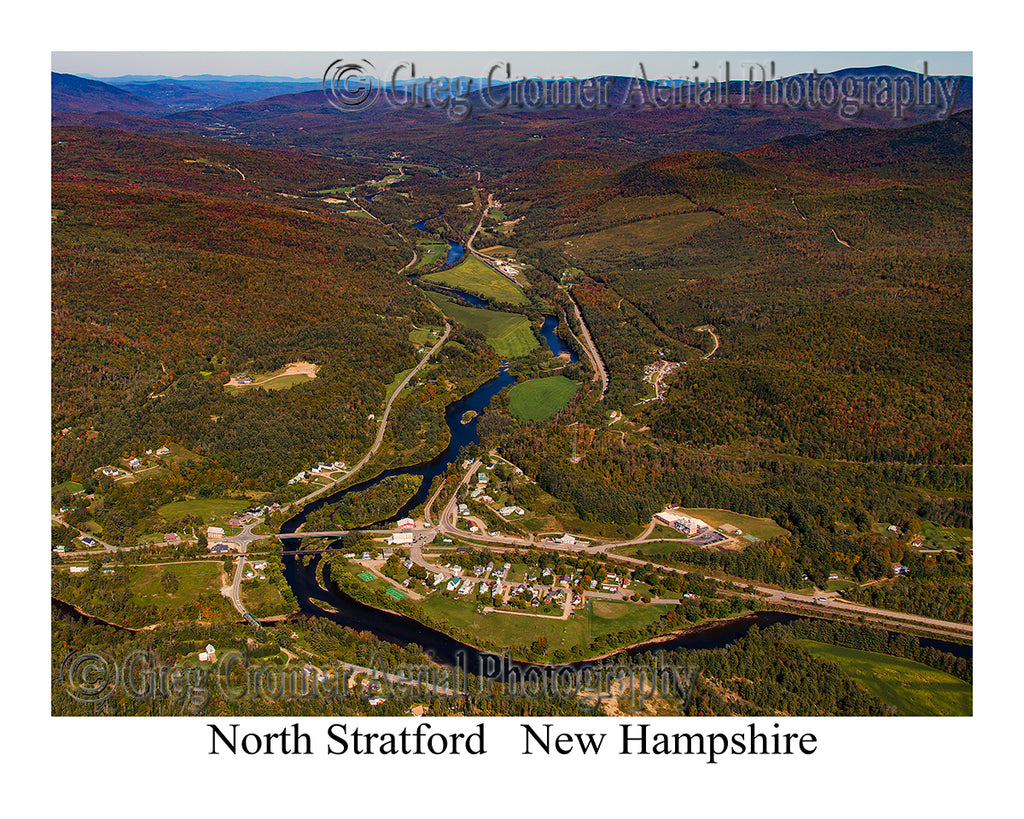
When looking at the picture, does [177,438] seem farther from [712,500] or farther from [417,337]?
[712,500]

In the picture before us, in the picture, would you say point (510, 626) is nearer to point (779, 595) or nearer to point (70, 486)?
point (779, 595)

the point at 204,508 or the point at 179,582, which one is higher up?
the point at 204,508

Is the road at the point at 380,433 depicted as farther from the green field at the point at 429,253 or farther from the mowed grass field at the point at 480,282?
the green field at the point at 429,253

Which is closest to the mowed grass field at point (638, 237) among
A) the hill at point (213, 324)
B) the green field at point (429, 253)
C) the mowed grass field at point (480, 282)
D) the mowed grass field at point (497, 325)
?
the mowed grass field at point (480, 282)

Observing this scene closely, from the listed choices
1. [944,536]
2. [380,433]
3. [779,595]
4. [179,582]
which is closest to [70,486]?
[179,582]

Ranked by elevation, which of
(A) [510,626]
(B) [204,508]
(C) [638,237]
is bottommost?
(A) [510,626]

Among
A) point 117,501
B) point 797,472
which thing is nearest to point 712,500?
point 797,472

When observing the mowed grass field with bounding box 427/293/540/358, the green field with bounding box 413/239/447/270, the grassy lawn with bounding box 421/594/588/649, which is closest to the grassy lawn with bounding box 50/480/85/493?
the grassy lawn with bounding box 421/594/588/649
